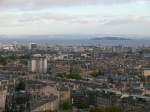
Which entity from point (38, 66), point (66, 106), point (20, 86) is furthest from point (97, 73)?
point (66, 106)

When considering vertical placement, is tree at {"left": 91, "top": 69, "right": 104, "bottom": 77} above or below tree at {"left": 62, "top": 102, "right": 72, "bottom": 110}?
below

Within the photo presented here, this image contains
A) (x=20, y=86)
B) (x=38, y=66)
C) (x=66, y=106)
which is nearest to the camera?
(x=66, y=106)

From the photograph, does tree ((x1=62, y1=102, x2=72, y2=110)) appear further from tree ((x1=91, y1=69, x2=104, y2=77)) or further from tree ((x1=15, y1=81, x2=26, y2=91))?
tree ((x1=91, y1=69, x2=104, y2=77))

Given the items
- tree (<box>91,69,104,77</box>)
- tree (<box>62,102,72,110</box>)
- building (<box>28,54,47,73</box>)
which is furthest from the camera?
building (<box>28,54,47,73</box>)

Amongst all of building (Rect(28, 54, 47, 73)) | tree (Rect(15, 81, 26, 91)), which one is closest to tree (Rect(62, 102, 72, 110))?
tree (Rect(15, 81, 26, 91))

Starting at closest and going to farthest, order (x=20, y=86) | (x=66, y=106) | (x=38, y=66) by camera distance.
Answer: (x=66, y=106)
(x=20, y=86)
(x=38, y=66)

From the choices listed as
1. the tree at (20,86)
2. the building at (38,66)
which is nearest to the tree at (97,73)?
the building at (38,66)

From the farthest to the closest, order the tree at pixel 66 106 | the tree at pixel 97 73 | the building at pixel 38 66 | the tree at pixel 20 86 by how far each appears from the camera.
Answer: the building at pixel 38 66
the tree at pixel 97 73
the tree at pixel 20 86
the tree at pixel 66 106

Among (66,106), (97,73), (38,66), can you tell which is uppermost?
(66,106)

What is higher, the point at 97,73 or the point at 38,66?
the point at 38,66

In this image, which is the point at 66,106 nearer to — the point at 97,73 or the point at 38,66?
the point at 97,73

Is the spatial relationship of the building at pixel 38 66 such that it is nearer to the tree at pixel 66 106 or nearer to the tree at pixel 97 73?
the tree at pixel 97 73
